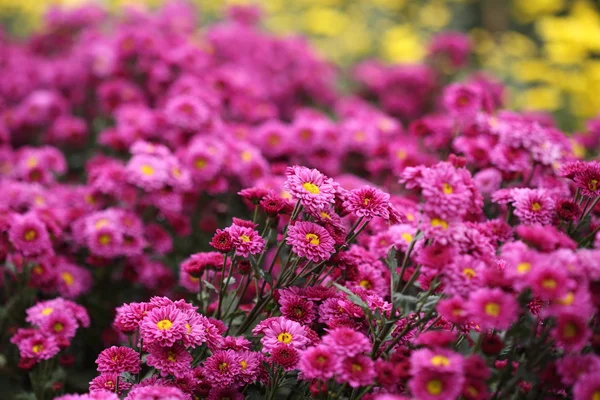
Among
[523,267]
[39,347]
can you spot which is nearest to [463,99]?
[523,267]

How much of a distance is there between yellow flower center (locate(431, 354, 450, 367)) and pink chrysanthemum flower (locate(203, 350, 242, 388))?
579 mm

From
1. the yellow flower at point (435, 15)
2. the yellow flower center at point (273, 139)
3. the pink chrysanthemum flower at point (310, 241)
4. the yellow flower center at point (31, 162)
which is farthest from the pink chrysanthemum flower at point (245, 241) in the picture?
the yellow flower at point (435, 15)

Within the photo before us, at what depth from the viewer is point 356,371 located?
5.08 feet

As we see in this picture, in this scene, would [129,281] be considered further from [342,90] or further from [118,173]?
[342,90]

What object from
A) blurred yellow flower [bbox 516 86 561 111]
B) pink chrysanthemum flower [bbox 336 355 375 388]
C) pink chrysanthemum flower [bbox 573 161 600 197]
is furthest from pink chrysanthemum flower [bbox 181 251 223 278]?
blurred yellow flower [bbox 516 86 561 111]

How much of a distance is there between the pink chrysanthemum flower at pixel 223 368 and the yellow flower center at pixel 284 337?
134 mm

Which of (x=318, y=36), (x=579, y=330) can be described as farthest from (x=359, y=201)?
(x=318, y=36)

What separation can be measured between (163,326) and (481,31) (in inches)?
233

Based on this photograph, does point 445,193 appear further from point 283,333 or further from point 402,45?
point 402,45

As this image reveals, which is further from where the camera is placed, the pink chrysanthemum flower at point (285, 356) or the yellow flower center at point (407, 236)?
the yellow flower center at point (407, 236)

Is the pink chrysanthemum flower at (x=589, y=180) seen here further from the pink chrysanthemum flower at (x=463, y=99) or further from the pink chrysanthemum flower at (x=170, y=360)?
the pink chrysanthemum flower at (x=170, y=360)

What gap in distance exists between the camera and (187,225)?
9.83ft

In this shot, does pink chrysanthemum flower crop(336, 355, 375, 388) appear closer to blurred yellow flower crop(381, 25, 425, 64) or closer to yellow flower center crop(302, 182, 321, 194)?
yellow flower center crop(302, 182, 321, 194)

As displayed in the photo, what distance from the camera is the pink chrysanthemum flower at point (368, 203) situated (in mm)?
1798
